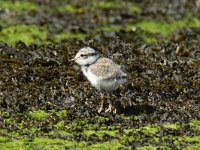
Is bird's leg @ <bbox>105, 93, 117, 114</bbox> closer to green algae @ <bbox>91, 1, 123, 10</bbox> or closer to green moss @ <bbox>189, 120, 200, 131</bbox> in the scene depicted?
green moss @ <bbox>189, 120, 200, 131</bbox>

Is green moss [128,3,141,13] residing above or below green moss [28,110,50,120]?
above

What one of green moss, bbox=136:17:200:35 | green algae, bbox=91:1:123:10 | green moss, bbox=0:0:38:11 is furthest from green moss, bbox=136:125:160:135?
green algae, bbox=91:1:123:10

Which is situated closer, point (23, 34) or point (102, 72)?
point (102, 72)

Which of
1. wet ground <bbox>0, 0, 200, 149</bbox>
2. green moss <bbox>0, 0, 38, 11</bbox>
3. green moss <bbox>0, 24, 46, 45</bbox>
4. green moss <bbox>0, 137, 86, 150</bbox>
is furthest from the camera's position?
green moss <bbox>0, 0, 38, 11</bbox>

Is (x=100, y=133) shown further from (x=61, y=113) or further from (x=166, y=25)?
(x=166, y=25)

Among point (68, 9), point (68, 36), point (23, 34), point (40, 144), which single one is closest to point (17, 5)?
point (68, 9)

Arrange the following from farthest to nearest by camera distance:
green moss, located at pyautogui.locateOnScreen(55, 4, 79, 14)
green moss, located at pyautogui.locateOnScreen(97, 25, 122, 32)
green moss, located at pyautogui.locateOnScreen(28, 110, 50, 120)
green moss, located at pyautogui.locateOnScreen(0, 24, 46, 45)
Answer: green moss, located at pyautogui.locateOnScreen(55, 4, 79, 14), green moss, located at pyautogui.locateOnScreen(97, 25, 122, 32), green moss, located at pyautogui.locateOnScreen(0, 24, 46, 45), green moss, located at pyautogui.locateOnScreen(28, 110, 50, 120)
